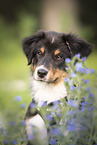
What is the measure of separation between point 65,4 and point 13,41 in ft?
10.8

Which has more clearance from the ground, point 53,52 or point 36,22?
point 36,22

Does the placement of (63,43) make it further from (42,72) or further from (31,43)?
(42,72)

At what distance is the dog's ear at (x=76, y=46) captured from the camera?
360cm

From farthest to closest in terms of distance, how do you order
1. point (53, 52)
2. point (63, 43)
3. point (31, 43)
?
point (31, 43), point (63, 43), point (53, 52)

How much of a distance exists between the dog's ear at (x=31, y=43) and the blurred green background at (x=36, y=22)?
4.86 metres

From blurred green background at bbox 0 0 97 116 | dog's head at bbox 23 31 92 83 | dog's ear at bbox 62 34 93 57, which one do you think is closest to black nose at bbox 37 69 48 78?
dog's head at bbox 23 31 92 83

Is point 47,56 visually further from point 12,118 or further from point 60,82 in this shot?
point 12,118

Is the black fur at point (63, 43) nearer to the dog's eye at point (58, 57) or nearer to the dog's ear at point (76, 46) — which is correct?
the dog's ear at point (76, 46)

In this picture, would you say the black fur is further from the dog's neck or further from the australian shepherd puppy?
the dog's neck

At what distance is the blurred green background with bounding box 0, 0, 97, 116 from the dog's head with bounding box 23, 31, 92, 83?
508 centimetres

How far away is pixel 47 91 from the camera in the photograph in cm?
366

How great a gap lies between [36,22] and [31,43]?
8442mm

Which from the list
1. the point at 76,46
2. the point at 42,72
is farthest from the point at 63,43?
the point at 42,72

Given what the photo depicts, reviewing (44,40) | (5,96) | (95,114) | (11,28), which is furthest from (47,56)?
(11,28)
